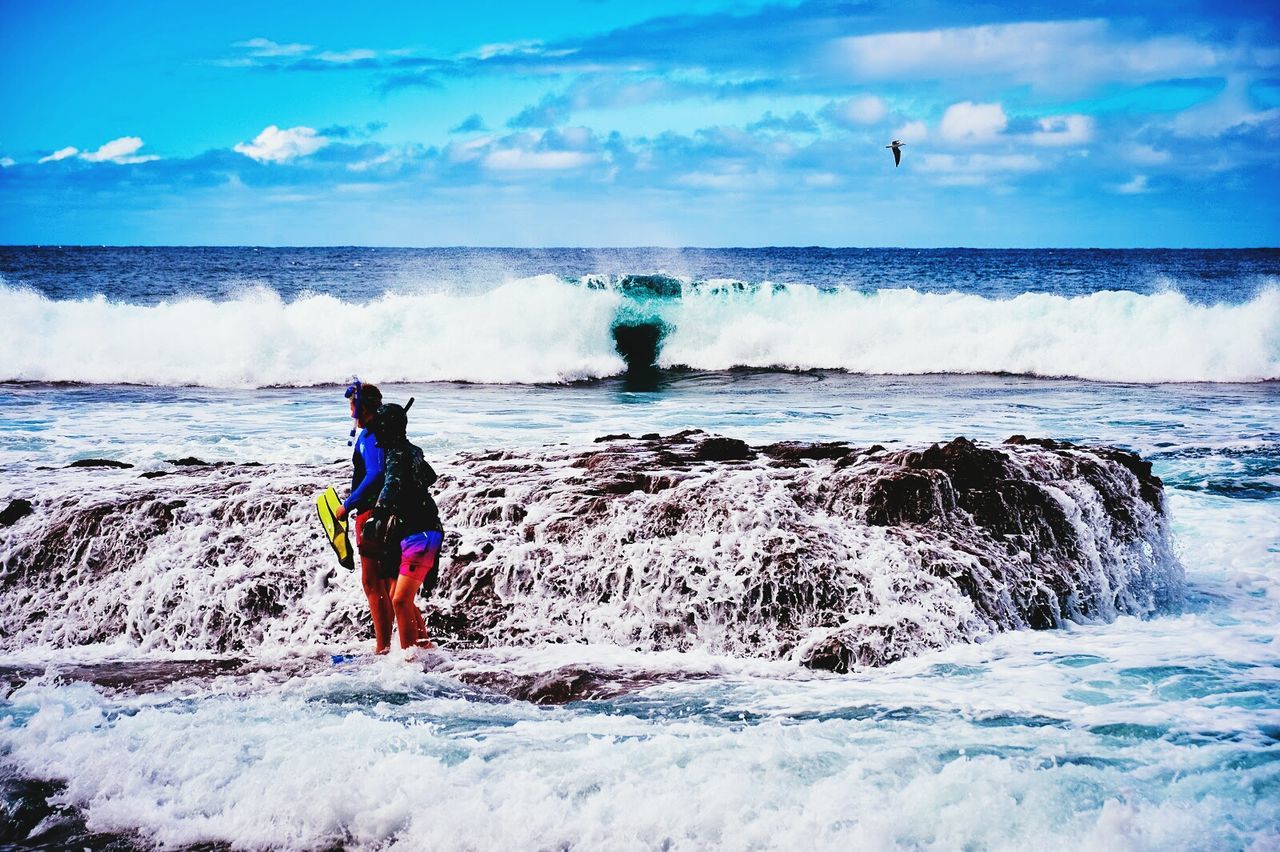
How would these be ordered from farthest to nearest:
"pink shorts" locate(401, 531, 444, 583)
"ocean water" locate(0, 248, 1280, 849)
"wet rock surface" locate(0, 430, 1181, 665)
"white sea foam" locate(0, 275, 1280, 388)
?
"white sea foam" locate(0, 275, 1280, 388)
"wet rock surface" locate(0, 430, 1181, 665)
"pink shorts" locate(401, 531, 444, 583)
"ocean water" locate(0, 248, 1280, 849)

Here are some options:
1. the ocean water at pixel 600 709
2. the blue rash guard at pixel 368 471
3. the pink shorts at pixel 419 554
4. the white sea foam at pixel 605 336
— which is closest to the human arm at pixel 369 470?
the blue rash guard at pixel 368 471

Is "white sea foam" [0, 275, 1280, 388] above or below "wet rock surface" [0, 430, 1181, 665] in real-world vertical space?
above

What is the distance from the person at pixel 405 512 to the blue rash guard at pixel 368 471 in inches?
1.7

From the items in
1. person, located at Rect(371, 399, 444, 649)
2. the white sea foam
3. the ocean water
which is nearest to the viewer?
the ocean water

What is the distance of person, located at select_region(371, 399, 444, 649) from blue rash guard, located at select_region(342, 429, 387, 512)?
43 mm

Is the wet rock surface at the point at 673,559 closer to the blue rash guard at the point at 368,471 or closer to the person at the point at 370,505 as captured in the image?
the person at the point at 370,505

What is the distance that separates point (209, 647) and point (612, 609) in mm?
3022

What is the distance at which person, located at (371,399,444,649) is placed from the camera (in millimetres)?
6926

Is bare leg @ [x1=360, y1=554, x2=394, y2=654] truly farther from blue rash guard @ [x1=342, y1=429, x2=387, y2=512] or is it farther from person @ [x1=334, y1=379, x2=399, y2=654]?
blue rash guard @ [x1=342, y1=429, x2=387, y2=512]

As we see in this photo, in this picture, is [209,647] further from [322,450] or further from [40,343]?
[40,343]

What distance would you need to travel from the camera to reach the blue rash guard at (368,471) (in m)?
6.93

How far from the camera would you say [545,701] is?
21.7 ft

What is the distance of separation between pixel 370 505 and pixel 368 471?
24cm

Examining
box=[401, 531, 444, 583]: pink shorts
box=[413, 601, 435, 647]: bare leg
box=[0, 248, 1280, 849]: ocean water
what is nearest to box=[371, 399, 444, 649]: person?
box=[401, 531, 444, 583]: pink shorts
